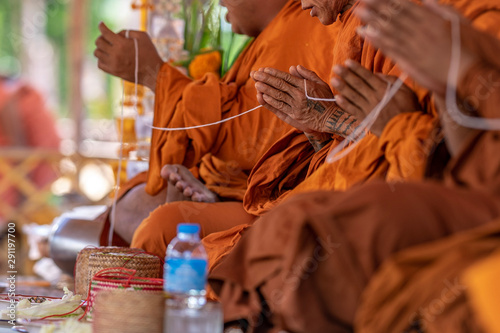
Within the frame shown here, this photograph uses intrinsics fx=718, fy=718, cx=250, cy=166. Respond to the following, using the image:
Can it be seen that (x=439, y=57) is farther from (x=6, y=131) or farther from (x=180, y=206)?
(x=6, y=131)

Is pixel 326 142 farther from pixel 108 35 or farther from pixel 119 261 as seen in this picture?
pixel 108 35

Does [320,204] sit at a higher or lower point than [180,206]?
higher

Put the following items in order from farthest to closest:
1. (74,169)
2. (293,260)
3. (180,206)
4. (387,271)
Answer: (74,169), (180,206), (293,260), (387,271)

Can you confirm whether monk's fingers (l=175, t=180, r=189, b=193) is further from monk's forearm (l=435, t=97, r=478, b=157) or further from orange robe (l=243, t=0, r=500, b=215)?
monk's forearm (l=435, t=97, r=478, b=157)

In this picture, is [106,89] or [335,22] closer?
[335,22]

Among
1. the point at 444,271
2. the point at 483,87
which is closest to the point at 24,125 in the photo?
the point at 483,87

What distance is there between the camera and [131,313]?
1.73 m

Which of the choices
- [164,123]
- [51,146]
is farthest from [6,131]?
[164,123]

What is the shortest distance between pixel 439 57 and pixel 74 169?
5.53 m

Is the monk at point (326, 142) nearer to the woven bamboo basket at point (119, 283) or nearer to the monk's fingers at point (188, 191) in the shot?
the monk's fingers at point (188, 191)

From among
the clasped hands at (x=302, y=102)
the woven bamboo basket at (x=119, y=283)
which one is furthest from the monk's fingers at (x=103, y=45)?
the woven bamboo basket at (x=119, y=283)

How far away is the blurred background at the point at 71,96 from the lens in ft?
12.5

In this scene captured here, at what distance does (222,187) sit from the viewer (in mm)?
2904

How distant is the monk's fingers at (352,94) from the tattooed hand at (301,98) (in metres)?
0.31
